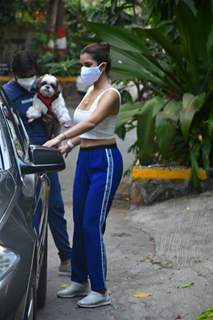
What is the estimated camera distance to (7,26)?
24.7 meters

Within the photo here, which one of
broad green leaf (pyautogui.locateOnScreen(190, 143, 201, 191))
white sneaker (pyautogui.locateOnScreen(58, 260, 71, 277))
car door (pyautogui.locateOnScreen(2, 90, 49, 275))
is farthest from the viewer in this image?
broad green leaf (pyautogui.locateOnScreen(190, 143, 201, 191))

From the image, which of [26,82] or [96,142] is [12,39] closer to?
[26,82]

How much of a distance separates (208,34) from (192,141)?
1.16m

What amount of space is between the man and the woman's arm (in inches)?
32.2

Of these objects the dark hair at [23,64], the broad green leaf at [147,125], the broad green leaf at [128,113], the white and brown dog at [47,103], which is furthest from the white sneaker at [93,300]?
the broad green leaf at [128,113]

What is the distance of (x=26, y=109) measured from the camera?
595 cm

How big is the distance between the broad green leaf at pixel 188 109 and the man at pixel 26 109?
7.30 ft

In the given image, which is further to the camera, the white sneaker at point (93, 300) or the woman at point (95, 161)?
the white sneaker at point (93, 300)

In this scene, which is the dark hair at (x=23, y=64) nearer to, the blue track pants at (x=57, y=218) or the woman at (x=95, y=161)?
the woman at (x=95, y=161)

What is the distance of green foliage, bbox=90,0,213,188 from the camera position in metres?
8.10

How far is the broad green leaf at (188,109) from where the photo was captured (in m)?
7.91

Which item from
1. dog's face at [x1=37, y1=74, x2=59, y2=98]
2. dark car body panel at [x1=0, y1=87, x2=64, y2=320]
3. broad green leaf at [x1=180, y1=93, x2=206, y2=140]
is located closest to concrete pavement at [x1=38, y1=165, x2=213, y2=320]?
broad green leaf at [x1=180, y1=93, x2=206, y2=140]

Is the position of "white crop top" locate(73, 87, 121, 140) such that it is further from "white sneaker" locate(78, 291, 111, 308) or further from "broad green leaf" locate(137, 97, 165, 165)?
"broad green leaf" locate(137, 97, 165, 165)

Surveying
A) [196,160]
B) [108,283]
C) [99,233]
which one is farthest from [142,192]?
[99,233]
